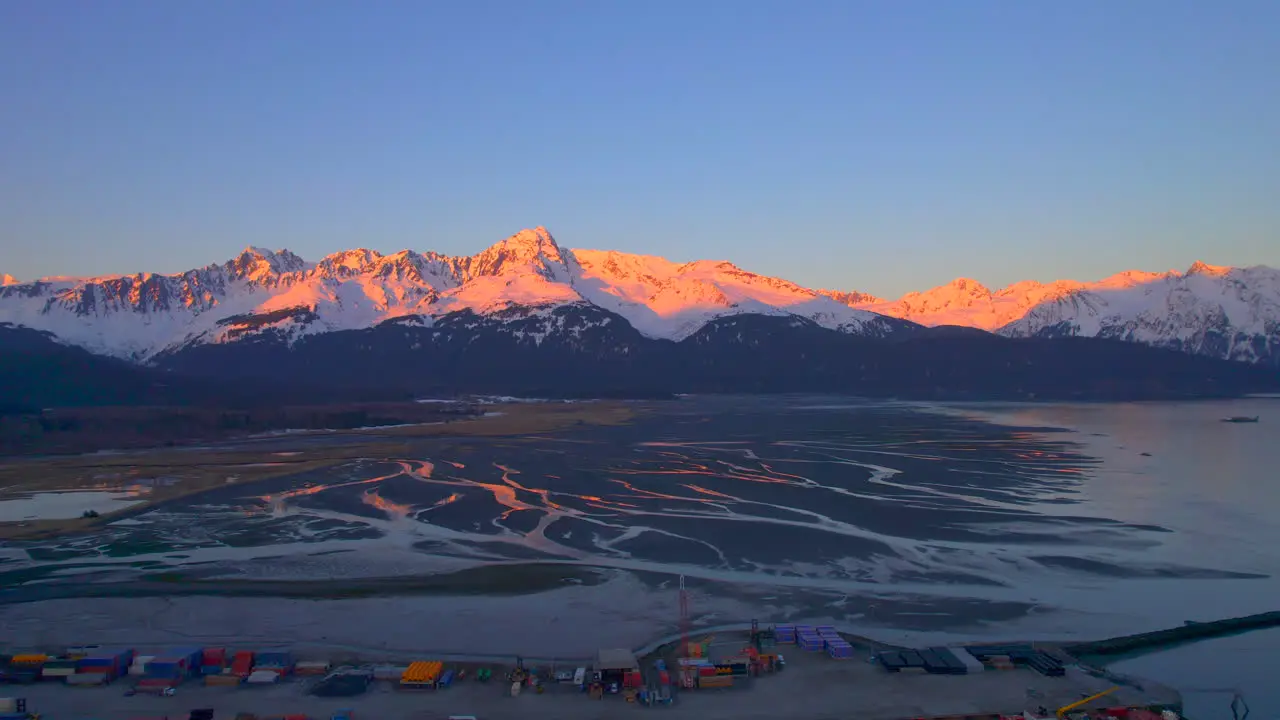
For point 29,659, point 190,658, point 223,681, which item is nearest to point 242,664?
point 223,681

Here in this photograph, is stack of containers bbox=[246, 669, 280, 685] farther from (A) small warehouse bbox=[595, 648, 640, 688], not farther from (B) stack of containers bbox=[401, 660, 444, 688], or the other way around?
(A) small warehouse bbox=[595, 648, 640, 688]

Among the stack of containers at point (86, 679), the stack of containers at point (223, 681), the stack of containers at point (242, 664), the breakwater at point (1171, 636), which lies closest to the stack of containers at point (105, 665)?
the stack of containers at point (86, 679)

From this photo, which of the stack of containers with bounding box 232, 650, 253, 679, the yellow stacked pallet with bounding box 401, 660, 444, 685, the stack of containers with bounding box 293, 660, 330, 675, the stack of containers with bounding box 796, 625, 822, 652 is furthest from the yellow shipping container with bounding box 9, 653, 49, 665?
the stack of containers with bounding box 796, 625, 822, 652

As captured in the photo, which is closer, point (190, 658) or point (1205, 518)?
point (190, 658)

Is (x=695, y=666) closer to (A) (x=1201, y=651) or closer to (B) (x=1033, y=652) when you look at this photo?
(B) (x=1033, y=652)

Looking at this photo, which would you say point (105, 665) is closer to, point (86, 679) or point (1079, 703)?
point (86, 679)
